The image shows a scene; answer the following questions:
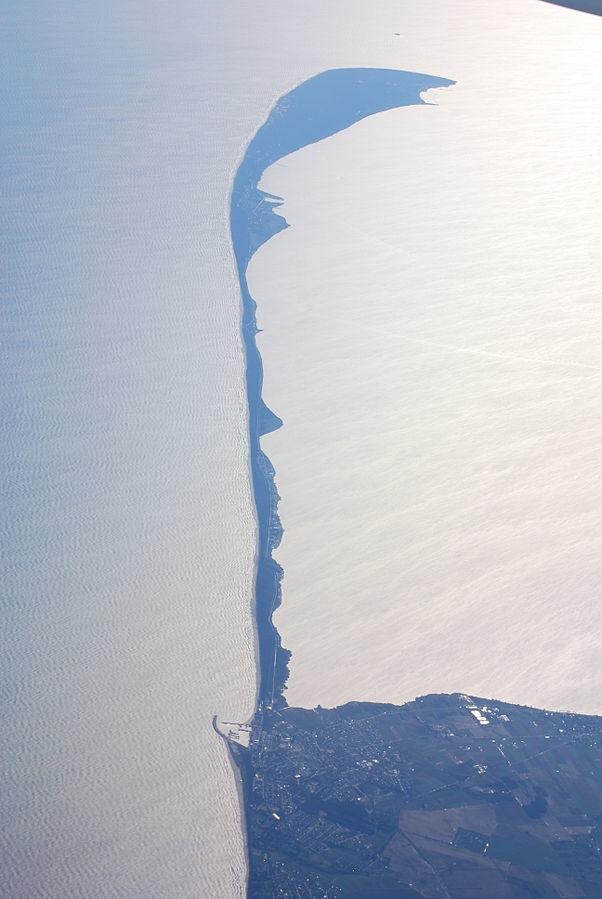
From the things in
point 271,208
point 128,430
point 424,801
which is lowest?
point 424,801

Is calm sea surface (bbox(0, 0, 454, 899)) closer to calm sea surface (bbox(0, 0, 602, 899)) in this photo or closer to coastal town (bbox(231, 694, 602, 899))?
calm sea surface (bbox(0, 0, 602, 899))

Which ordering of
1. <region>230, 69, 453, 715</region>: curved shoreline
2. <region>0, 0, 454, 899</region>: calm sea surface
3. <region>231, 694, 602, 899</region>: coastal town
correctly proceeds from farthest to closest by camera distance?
1. <region>230, 69, 453, 715</region>: curved shoreline
2. <region>0, 0, 454, 899</region>: calm sea surface
3. <region>231, 694, 602, 899</region>: coastal town

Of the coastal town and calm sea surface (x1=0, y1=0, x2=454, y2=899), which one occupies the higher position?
calm sea surface (x1=0, y1=0, x2=454, y2=899)

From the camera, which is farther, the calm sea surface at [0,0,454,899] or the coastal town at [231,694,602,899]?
the calm sea surface at [0,0,454,899]

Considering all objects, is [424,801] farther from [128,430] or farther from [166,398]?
[166,398]

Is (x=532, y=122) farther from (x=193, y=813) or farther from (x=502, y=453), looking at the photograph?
(x=193, y=813)

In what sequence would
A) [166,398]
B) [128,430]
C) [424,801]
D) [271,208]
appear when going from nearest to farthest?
[424,801] → [128,430] → [166,398] → [271,208]

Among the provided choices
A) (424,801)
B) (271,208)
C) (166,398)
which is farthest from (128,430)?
(424,801)

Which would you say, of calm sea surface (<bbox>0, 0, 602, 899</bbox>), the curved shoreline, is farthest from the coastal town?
the curved shoreline

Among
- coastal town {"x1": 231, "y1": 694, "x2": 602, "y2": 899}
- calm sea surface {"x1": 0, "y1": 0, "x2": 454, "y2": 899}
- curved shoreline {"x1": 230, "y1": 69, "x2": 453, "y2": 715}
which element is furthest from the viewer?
curved shoreline {"x1": 230, "y1": 69, "x2": 453, "y2": 715}

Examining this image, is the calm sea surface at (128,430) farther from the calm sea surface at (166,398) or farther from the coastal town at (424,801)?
the coastal town at (424,801)

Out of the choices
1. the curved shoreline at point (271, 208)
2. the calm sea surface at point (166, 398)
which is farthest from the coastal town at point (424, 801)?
the curved shoreline at point (271, 208)

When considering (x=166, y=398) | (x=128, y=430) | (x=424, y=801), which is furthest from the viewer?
(x=166, y=398)

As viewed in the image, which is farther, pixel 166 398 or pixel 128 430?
pixel 166 398
